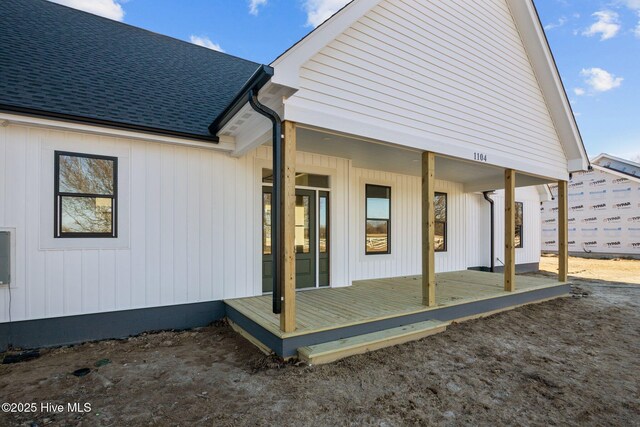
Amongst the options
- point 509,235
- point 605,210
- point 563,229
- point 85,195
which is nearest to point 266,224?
point 85,195

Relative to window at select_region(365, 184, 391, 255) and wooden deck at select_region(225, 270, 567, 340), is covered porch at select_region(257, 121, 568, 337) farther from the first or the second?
window at select_region(365, 184, 391, 255)

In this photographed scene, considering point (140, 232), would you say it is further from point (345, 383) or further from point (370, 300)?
point (370, 300)

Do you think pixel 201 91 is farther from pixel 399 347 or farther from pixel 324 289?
pixel 399 347

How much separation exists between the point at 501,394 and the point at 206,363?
3280 millimetres

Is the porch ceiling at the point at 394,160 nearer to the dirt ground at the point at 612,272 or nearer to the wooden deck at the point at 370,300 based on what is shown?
the wooden deck at the point at 370,300

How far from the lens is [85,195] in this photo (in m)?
4.41

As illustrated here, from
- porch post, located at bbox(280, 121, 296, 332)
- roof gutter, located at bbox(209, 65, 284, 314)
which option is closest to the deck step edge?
porch post, located at bbox(280, 121, 296, 332)

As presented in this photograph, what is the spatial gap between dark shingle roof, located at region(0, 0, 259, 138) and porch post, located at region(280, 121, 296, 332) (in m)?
2.11

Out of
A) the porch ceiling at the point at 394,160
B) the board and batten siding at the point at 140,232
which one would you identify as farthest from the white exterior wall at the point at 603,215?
the board and batten siding at the point at 140,232

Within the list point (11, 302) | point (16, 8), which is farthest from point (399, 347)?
point (16, 8)

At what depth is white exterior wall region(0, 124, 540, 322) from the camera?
160 inches

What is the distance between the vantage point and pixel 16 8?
6.59 m

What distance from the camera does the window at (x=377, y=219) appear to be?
7.75 metres

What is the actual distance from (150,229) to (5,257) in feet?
5.36
